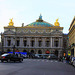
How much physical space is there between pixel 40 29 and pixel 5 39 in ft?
68.5

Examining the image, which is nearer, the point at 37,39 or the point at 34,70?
the point at 34,70

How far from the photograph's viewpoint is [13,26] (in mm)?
126875

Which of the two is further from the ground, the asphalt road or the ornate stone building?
the ornate stone building

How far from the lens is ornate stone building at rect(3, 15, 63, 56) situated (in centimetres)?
12369

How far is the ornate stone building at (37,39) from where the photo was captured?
124 metres

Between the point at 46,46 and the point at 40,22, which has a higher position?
the point at 40,22

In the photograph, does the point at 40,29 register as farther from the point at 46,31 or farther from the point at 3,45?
the point at 3,45

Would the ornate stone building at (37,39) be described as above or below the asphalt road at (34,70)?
above

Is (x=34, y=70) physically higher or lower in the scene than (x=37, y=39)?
lower

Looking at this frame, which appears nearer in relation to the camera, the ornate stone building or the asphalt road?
the asphalt road

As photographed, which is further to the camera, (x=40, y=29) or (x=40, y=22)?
(x=40, y=22)

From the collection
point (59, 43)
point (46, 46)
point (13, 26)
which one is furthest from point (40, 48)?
point (13, 26)

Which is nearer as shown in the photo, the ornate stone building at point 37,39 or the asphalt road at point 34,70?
the asphalt road at point 34,70

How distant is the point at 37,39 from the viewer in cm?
12475
